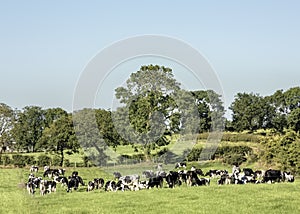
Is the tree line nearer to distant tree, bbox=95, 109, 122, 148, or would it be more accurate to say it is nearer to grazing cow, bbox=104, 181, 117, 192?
distant tree, bbox=95, 109, 122, 148

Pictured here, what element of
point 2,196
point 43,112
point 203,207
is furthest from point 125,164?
point 43,112

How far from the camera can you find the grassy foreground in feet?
48.4

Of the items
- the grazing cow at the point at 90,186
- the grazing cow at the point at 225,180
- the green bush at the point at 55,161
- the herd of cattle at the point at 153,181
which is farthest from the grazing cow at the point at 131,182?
the green bush at the point at 55,161

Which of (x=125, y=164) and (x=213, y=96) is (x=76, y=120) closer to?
(x=125, y=164)

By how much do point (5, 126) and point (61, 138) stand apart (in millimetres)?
11417

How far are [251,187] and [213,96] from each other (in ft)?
52.2

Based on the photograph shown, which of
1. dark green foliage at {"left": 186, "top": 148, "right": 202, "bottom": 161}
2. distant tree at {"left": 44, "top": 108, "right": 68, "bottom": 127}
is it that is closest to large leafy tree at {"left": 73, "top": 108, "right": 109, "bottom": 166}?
dark green foliage at {"left": 186, "top": 148, "right": 202, "bottom": 161}

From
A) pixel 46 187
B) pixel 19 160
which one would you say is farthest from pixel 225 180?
pixel 19 160

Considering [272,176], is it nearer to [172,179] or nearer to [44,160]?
[172,179]

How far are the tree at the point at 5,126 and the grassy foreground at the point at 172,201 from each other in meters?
30.6

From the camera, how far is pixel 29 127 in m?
56.2

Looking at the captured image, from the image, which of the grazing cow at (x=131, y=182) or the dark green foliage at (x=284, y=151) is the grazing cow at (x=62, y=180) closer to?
the grazing cow at (x=131, y=182)

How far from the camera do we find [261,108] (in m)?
65.8

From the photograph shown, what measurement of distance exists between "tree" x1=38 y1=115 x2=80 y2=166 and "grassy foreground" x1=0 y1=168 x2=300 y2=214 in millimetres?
20774
